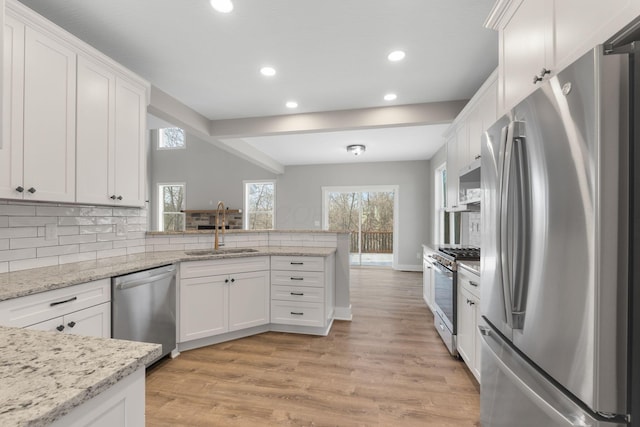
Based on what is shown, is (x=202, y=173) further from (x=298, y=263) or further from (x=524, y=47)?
(x=524, y=47)

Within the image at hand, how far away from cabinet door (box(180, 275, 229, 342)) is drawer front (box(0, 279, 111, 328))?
2.48 feet

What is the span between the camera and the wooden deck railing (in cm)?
740

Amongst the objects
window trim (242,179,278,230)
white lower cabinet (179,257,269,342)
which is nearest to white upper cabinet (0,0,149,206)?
white lower cabinet (179,257,269,342)

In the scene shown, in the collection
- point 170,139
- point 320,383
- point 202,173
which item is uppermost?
point 170,139

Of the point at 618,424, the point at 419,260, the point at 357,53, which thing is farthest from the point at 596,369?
the point at 419,260

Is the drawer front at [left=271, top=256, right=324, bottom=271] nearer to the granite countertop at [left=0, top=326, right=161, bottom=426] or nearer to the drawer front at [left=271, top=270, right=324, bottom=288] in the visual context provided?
the drawer front at [left=271, top=270, right=324, bottom=288]

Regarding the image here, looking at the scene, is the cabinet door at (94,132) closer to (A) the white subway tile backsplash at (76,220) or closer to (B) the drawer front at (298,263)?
(A) the white subway tile backsplash at (76,220)

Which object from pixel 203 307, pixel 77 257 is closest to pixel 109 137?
pixel 77 257

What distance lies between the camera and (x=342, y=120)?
3.89m

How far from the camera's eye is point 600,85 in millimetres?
798

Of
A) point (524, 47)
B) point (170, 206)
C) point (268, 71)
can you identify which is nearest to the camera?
point (524, 47)

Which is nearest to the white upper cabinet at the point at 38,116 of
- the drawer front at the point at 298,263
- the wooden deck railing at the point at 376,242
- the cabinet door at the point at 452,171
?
the drawer front at the point at 298,263

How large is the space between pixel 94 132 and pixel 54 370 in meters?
2.18

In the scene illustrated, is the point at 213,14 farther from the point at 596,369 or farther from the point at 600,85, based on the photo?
the point at 596,369
